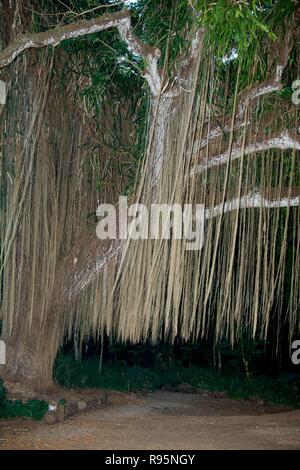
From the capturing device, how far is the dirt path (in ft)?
14.5

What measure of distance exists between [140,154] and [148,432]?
2.52m

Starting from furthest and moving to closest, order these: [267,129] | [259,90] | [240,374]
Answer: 1. [240,374]
2. [267,129]
3. [259,90]

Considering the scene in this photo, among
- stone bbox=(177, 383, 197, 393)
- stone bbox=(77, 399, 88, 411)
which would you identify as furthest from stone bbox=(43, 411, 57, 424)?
stone bbox=(177, 383, 197, 393)

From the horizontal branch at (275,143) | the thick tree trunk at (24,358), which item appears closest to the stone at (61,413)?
the thick tree trunk at (24,358)

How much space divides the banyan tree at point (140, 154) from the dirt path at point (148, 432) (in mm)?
817

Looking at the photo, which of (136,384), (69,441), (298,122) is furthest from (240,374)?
(298,122)

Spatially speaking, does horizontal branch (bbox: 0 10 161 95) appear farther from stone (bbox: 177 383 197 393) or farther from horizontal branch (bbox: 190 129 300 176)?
stone (bbox: 177 383 197 393)

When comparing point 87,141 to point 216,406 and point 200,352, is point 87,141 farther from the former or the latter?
point 200,352

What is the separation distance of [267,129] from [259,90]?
359 mm

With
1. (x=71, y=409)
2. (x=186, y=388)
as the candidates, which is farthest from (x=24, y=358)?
(x=186, y=388)

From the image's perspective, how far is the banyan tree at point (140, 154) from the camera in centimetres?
335

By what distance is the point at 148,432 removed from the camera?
16.7 feet

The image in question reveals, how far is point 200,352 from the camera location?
37.7 ft

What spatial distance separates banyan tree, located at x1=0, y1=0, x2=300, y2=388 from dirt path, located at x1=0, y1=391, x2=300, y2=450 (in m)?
0.82
